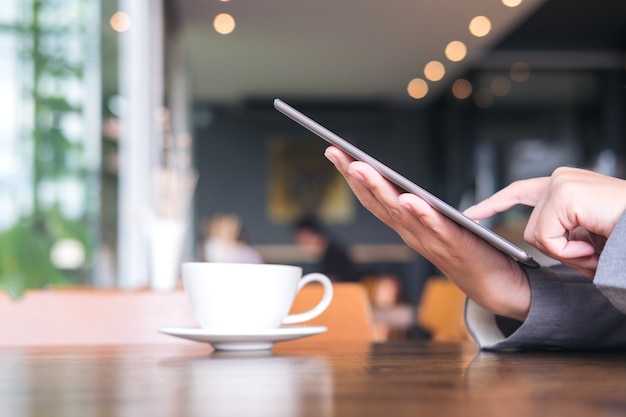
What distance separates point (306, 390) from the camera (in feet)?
1.55

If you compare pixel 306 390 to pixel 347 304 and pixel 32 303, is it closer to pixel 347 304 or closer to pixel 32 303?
pixel 347 304

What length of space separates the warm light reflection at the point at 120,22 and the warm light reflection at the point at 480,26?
2828mm

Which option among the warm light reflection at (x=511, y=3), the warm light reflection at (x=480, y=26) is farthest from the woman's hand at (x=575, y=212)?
the warm light reflection at (x=480, y=26)

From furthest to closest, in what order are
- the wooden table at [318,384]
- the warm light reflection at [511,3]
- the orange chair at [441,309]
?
the warm light reflection at [511,3] → the orange chair at [441,309] → the wooden table at [318,384]

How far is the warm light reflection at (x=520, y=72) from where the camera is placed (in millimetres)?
7355

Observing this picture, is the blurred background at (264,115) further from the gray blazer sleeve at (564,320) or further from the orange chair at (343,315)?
the gray blazer sleeve at (564,320)

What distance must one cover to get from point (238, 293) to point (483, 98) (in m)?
7.18

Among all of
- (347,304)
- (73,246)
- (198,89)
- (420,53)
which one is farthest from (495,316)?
(198,89)

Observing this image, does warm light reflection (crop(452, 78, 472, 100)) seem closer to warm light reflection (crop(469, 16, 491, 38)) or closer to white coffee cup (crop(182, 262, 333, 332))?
warm light reflection (crop(469, 16, 491, 38))

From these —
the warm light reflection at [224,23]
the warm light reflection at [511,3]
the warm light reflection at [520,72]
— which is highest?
the warm light reflection at [224,23]

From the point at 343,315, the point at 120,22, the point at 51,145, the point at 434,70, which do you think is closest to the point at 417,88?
the point at 434,70

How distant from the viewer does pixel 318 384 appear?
0.50 metres

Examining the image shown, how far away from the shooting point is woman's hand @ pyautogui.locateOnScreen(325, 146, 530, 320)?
2.27 ft

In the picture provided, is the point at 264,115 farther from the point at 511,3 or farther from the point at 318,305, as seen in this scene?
the point at 318,305
